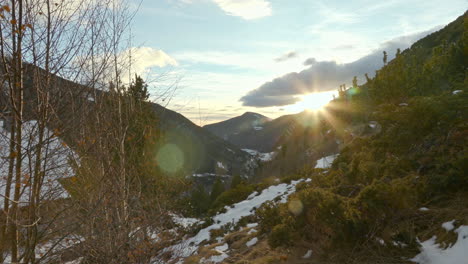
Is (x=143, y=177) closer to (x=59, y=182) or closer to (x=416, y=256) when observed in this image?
(x=59, y=182)

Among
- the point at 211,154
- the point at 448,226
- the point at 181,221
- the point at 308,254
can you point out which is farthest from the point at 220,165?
the point at 448,226

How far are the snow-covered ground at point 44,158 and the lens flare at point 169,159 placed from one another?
5.41 m

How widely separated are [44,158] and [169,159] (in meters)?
6.89

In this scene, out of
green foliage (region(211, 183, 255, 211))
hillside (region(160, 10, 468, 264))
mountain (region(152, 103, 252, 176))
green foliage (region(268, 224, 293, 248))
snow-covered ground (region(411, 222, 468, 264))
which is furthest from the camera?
mountain (region(152, 103, 252, 176))

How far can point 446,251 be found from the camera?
2867 mm

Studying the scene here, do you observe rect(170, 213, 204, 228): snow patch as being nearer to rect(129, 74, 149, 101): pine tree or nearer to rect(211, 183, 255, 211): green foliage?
rect(129, 74, 149, 101): pine tree

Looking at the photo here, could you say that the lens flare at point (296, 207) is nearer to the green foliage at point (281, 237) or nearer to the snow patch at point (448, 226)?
the green foliage at point (281, 237)

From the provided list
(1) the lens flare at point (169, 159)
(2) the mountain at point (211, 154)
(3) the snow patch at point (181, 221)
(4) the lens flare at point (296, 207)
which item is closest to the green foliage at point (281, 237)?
(4) the lens flare at point (296, 207)

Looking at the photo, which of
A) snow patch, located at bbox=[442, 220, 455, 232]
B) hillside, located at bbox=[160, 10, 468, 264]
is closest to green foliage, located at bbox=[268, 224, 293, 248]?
hillside, located at bbox=[160, 10, 468, 264]

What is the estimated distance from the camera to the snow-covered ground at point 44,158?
2.74 metres

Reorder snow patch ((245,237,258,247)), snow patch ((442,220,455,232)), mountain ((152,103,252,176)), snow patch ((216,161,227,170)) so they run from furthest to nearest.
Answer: snow patch ((216,161,227,170))
mountain ((152,103,252,176))
snow patch ((245,237,258,247))
snow patch ((442,220,455,232))

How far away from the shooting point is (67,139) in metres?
3.21

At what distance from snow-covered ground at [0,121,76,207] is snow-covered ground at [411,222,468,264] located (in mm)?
4033

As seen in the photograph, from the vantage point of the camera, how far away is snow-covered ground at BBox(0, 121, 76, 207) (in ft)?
9.00
